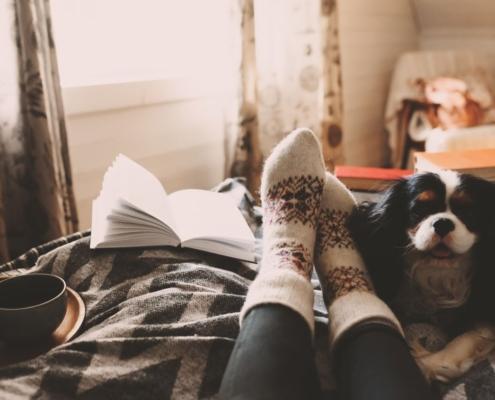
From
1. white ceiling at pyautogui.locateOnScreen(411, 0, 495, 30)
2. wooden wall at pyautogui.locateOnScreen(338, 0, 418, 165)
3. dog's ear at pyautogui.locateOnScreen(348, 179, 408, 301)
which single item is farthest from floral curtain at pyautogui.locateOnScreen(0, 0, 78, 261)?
white ceiling at pyautogui.locateOnScreen(411, 0, 495, 30)

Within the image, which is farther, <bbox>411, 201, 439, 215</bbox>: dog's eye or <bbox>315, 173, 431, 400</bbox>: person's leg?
<bbox>411, 201, 439, 215</bbox>: dog's eye

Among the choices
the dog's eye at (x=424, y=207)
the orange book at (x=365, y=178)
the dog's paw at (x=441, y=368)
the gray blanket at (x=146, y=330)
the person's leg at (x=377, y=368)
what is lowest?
the dog's paw at (x=441, y=368)

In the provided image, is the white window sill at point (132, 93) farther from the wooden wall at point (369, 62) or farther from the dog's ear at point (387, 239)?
the dog's ear at point (387, 239)

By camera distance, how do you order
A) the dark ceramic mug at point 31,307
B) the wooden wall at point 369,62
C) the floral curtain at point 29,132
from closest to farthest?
1. the dark ceramic mug at point 31,307
2. the floral curtain at point 29,132
3. the wooden wall at point 369,62

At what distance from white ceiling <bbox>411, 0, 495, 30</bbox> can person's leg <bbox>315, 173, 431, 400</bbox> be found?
2.39 m

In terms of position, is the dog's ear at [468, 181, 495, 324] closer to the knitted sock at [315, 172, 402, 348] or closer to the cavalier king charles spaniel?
the cavalier king charles spaniel

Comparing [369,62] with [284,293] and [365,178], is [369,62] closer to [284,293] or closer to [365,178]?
[365,178]

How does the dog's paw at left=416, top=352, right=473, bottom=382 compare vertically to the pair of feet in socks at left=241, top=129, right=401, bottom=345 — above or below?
below

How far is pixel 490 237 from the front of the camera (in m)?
0.76

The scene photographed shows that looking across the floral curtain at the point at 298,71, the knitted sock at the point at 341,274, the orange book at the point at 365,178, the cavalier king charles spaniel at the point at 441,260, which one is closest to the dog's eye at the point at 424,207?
the cavalier king charles spaniel at the point at 441,260

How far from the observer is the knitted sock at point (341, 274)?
707mm

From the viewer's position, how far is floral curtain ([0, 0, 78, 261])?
3.97 feet

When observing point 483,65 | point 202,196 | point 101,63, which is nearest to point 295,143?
point 202,196

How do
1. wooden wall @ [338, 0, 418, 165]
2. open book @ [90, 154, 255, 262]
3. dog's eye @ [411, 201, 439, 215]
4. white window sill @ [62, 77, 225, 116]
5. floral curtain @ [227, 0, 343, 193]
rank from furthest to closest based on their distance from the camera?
wooden wall @ [338, 0, 418, 165] → floral curtain @ [227, 0, 343, 193] → white window sill @ [62, 77, 225, 116] → open book @ [90, 154, 255, 262] → dog's eye @ [411, 201, 439, 215]
